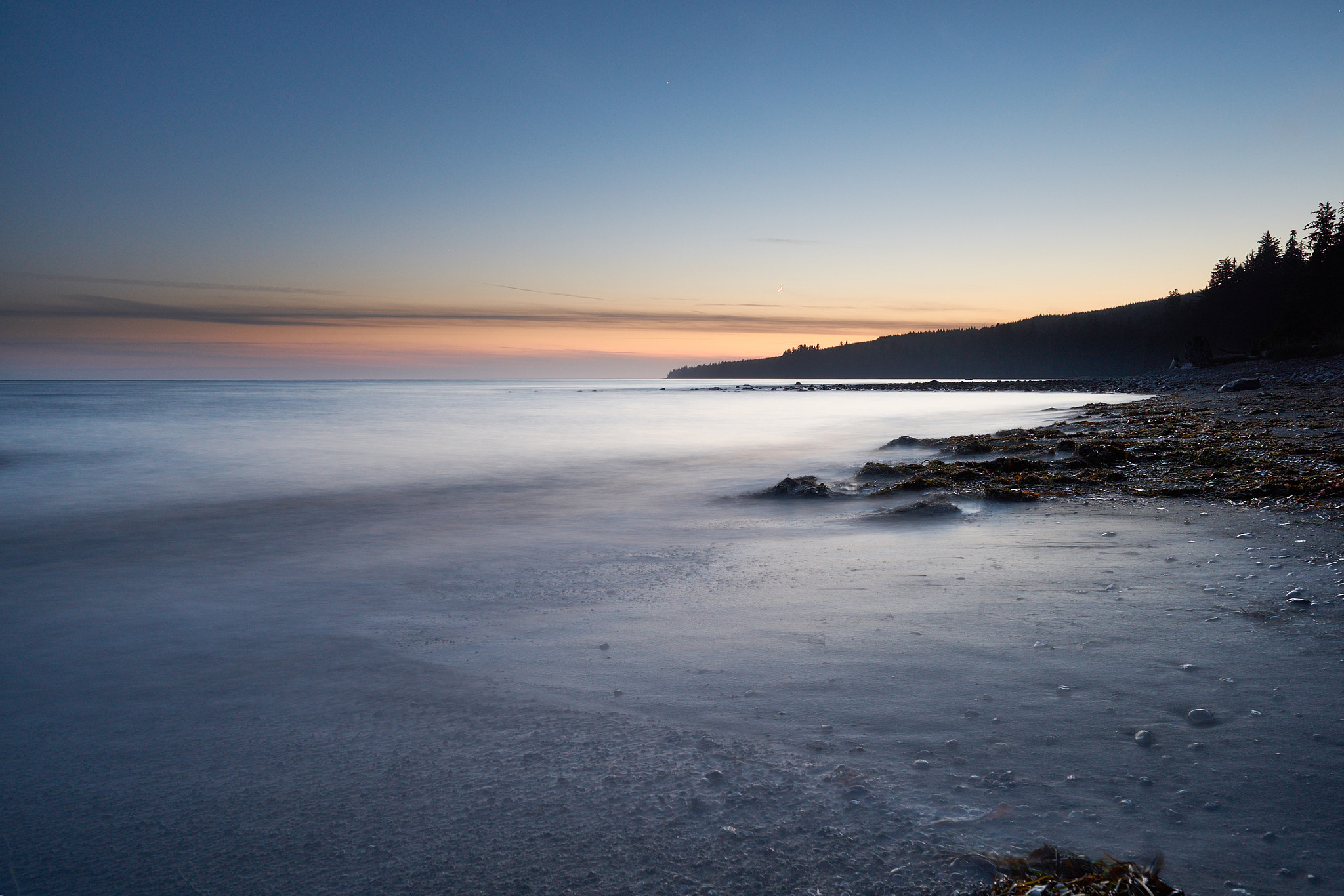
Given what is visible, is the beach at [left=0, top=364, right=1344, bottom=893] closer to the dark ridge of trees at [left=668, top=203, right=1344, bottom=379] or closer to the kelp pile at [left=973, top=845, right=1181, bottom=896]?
the kelp pile at [left=973, top=845, right=1181, bottom=896]

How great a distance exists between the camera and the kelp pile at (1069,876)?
152 centimetres

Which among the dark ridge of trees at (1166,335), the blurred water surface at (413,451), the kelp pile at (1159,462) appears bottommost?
the blurred water surface at (413,451)

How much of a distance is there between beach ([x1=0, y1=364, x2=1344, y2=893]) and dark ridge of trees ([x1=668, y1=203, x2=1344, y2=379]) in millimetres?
41325

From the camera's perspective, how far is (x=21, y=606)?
15.3 ft

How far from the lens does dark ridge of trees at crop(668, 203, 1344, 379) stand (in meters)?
41.5

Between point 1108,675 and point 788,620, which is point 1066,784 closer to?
point 1108,675

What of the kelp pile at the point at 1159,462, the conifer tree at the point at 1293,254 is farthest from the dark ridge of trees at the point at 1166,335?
the kelp pile at the point at 1159,462

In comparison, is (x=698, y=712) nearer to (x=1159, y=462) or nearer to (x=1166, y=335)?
(x=1159, y=462)

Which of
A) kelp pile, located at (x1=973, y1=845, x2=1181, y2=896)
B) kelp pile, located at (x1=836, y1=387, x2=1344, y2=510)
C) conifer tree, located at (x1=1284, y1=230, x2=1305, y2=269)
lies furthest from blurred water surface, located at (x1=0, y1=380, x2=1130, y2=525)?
conifer tree, located at (x1=1284, y1=230, x2=1305, y2=269)

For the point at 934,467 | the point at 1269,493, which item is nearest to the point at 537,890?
the point at 1269,493

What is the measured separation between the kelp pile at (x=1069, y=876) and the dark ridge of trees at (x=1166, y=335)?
43580 mm

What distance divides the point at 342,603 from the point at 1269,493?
7581 mm

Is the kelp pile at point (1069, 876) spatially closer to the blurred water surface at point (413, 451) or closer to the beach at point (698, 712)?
the beach at point (698, 712)

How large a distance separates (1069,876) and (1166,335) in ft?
372
